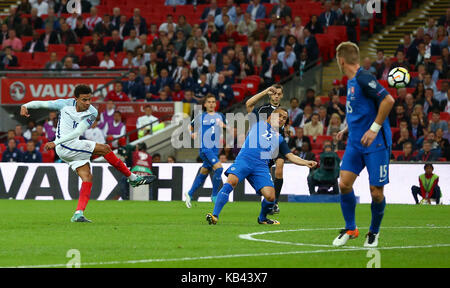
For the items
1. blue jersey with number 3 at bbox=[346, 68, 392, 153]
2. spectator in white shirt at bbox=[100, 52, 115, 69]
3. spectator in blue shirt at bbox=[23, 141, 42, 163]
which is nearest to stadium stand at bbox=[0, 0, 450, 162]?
spectator in white shirt at bbox=[100, 52, 115, 69]

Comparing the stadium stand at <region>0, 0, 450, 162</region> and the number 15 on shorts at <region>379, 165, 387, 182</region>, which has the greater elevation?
the stadium stand at <region>0, 0, 450, 162</region>

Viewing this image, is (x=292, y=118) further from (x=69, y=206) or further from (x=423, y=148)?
(x=69, y=206)

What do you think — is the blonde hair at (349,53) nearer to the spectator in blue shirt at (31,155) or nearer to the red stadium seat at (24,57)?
the spectator in blue shirt at (31,155)

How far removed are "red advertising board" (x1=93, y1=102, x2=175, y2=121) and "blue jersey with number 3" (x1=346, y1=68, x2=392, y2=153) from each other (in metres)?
18.0

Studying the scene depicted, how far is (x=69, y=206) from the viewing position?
65.6 feet

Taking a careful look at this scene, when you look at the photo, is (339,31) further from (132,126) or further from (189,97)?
(132,126)

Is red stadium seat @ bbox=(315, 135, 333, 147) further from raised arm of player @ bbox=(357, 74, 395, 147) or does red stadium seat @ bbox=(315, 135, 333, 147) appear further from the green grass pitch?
raised arm of player @ bbox=(357, 74, 395, 147)

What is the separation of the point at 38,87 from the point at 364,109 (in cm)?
2206

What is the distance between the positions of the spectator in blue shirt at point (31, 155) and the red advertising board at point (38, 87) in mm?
4477

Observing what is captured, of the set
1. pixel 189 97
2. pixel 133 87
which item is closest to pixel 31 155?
pixel 133 87

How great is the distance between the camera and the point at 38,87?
3067 centimetres

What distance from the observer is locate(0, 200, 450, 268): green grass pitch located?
8.93m

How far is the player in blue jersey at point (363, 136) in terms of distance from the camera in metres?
10.0

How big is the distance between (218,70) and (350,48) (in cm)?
1861
